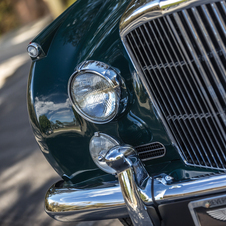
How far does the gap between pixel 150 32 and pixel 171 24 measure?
0.45 ft

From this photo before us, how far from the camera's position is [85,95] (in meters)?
1.78

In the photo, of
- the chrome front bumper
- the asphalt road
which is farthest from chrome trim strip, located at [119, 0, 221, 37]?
the asphalt road

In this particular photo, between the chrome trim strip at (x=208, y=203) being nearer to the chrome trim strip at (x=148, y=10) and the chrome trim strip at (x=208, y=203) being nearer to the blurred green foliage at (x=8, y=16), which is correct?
the chrome trim strip at (x=148, y=10)

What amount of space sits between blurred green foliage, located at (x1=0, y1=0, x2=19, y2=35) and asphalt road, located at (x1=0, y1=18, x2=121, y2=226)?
6724 millimetres

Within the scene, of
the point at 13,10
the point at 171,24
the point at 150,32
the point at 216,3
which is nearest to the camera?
the point at 216,3

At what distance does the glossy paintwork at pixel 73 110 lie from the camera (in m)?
1.78

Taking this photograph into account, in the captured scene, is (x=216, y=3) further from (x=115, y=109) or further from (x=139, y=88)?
(x=115, y=109)

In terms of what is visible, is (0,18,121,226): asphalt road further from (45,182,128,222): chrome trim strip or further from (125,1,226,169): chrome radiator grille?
(125,1,226,169): chrome radiator grille

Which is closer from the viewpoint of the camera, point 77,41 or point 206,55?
point 206,55

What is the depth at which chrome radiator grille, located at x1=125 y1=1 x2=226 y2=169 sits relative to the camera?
142 cm

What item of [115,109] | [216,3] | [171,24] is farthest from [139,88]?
[216,3]

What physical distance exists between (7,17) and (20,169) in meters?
10.4

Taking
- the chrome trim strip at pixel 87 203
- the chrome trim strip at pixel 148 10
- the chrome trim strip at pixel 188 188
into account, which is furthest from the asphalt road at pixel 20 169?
the chrome trim strip at pixel 148 10

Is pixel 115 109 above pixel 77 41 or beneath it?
beneath
